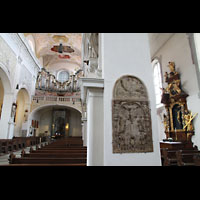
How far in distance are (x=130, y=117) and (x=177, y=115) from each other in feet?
23.3

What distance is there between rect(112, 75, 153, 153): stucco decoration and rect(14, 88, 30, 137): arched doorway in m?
12.3

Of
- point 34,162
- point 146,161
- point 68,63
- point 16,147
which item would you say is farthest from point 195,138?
point 68,63

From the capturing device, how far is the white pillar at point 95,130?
2.08m

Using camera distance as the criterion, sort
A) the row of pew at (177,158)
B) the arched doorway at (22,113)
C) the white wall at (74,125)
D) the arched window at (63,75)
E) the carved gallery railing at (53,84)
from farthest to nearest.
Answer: the arched window at (63,75) → the white wall at (74,125) → the carved gallery railing at (53,84) → the arched doorway at (22,113) → the row of pew at (177,158)

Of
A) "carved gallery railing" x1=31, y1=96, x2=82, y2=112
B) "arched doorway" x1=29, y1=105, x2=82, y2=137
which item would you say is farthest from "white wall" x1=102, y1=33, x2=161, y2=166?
"arched doorway" x1=29, y1=105, x2=82, y2=137

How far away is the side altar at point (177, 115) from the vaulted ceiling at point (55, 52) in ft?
33.3

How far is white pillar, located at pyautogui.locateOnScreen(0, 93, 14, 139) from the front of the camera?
28.7 feet

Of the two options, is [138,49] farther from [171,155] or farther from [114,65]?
[171,155]

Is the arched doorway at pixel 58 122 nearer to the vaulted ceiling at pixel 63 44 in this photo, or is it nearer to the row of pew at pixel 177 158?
the vaulted ceiling at pixel 63 44

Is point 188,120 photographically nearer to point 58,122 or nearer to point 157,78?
point 157,78

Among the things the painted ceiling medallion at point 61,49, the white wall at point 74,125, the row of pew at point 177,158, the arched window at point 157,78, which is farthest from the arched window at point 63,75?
the row of pew at point 177,158

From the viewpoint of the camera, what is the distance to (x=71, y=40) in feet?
48.8

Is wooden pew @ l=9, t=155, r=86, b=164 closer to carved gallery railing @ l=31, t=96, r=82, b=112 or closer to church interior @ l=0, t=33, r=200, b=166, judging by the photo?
church interior @ l=0, t=33, r=200, b=166

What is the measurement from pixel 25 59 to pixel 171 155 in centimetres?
1265
